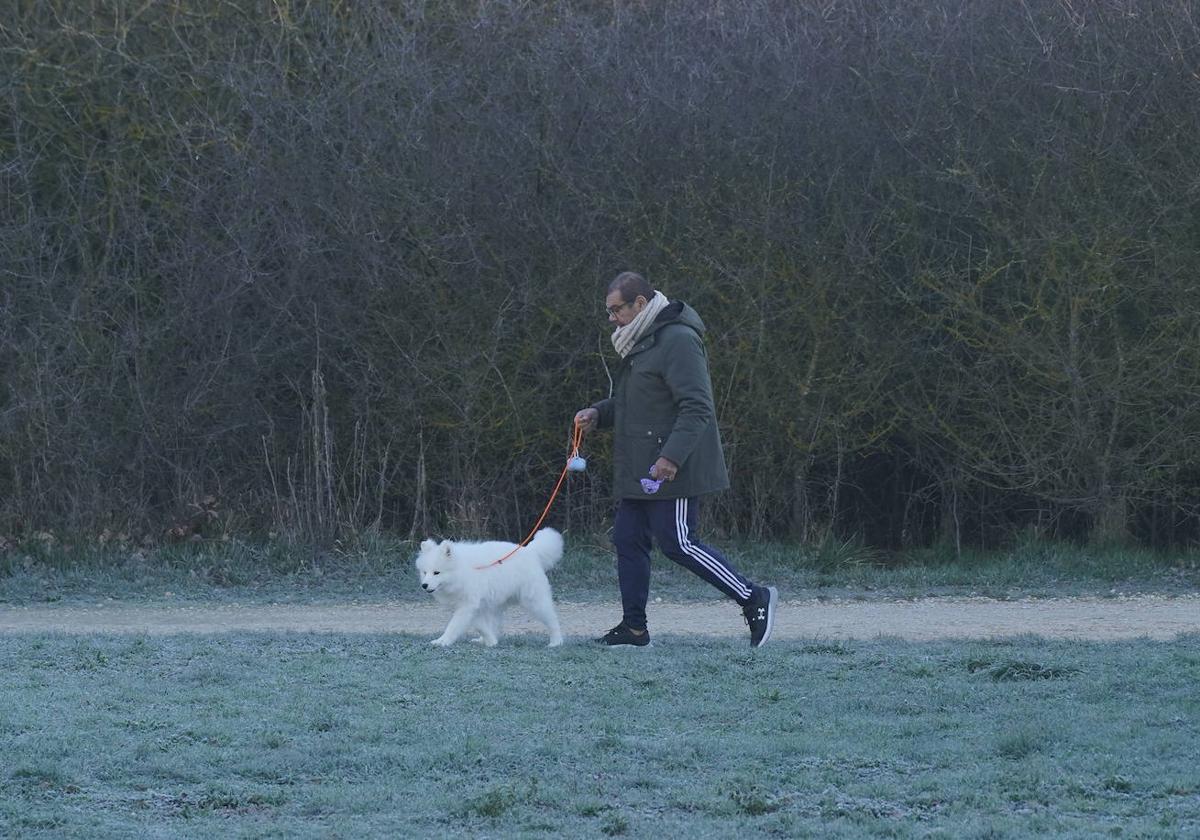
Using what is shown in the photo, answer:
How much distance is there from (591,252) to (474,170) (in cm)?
110

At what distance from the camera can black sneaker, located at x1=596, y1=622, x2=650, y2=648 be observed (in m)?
8.15

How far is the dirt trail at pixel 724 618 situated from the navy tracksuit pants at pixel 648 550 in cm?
76

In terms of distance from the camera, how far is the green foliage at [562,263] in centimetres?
1232

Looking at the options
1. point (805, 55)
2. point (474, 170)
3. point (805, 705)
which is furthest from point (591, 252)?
point (805, 705)

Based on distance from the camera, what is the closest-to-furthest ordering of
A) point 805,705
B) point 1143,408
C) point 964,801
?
point 964,801 → point 805,705 → point 1143,408

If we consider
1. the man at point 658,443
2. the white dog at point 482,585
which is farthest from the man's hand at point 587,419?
the white dog at point 482,585

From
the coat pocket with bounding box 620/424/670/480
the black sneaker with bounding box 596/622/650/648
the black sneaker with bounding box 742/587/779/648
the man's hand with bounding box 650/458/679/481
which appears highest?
the coat pocket with bounding box 620/424/670/480

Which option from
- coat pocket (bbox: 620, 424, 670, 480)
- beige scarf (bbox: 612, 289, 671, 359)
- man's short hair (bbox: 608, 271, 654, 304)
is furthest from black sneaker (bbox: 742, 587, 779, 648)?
man's short hair (bbox: 608, 271, 654, 304)

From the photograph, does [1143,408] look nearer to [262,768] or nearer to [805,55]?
[805,55]

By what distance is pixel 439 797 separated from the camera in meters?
5.34

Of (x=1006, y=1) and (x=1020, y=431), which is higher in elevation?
(x=1006, y=1)

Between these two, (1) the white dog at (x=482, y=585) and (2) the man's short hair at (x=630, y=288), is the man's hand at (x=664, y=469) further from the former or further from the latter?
(1) the white dog at (x=482, y=585)

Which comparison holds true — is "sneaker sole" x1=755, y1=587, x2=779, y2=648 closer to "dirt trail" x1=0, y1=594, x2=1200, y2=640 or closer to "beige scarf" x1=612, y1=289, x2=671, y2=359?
"dirt trail" x1=0, y1=594, x2=1200, y2=640

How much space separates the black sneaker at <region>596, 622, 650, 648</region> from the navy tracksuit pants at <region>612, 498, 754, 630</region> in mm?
33
